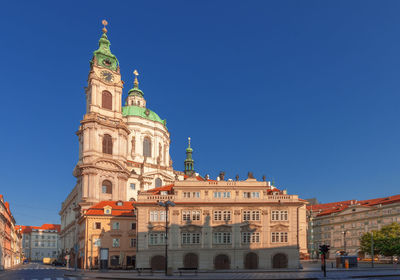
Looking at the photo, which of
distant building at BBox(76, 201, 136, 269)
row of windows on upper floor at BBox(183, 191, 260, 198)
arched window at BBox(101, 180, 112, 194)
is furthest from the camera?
arched window at BBox(101, 180, 112, 194)

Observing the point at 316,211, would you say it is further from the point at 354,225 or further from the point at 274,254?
the point at 274,254

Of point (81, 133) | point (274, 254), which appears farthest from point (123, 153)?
point (274, 254)

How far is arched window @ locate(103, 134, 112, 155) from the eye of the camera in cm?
10019

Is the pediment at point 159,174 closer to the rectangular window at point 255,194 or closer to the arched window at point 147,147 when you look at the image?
the arched window at point 147,147

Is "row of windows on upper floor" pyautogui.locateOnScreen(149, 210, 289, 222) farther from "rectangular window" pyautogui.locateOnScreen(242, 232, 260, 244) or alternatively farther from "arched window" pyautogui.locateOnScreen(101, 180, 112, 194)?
"arched window" pyautogui.locateOnScreen(101, 180, 112, 194)

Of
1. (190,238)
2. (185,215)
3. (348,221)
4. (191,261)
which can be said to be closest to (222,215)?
(185,215)

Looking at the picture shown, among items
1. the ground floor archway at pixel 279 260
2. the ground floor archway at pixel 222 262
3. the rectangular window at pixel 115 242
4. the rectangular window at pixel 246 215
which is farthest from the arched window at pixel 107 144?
the ground floor archway at pixel 279 260

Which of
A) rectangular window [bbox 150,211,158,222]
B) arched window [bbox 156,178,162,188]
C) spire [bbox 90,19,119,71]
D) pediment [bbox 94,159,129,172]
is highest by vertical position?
spire [bbox 90,19,119,71]

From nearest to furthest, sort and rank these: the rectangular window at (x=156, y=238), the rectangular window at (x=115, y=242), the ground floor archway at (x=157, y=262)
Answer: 1. the ground floor archway at (x=157, y=262)
2. the rectangular window at (x=156, y=238)
3. the rectangular window at (x=115, y=242)

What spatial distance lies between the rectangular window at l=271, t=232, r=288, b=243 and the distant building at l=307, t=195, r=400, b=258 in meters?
38.3

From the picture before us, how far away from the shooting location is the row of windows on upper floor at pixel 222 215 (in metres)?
61.8

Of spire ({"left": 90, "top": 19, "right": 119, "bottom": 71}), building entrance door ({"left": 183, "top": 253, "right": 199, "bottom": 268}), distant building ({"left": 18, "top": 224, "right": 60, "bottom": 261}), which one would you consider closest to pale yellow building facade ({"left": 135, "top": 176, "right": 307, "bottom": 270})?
building entrance door ({"left": 183, "top": 253, "right": 199, "bottom": 268})

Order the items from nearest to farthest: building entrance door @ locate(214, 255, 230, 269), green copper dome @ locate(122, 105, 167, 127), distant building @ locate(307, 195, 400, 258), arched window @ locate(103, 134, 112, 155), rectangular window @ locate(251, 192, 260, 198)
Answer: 1. building entrance door @ locate(214, 255, 230, 269)
2. rectangular window @ locate(251, 192, 260, 198)
3. arched window @ locate(103, 134, 112, 155)
4. distant building @ locate(307, 195, 400, 258)
5. green copper dome @ locate(122, 105, 167, 127)

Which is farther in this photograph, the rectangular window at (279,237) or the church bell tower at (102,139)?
the church bell tower at (102,139)
